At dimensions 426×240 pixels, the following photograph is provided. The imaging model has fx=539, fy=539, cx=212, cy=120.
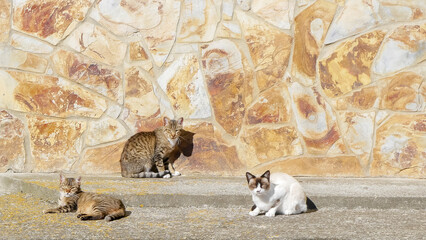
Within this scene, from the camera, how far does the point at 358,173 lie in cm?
624

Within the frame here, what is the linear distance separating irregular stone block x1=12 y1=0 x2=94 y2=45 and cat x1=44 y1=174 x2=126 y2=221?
8.81 ft

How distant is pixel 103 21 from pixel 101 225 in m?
3.40

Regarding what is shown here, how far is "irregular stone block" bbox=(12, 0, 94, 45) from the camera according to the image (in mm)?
6766

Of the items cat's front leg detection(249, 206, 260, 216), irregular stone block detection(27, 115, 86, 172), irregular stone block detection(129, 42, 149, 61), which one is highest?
irregular stone block detection(129, 42, 149, 61)

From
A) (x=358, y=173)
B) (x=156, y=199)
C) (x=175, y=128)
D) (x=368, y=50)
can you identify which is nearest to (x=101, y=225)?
(x=156, y=199)

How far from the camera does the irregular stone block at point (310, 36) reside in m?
6.43

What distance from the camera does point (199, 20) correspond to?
21.8 ft

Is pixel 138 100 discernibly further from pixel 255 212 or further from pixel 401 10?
pixel 401 10

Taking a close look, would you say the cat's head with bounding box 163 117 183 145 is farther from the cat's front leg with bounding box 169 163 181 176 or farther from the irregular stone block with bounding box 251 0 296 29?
the irregular stone block with bounding box 251 0 296 29

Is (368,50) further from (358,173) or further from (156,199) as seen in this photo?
(156,199)

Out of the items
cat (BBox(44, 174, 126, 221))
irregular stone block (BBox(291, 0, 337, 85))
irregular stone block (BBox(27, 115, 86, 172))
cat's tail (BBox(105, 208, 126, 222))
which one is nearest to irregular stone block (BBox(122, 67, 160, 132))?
irregular stone block (BBox(27, 115, 86, 172))

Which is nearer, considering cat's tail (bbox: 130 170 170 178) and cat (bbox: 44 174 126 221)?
cat (bbox: 44 174 126 221)

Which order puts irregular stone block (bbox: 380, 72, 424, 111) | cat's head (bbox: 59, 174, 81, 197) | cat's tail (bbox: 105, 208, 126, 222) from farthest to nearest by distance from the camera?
irregular stone block (bbox: 380, 72, 424, 111)
cat's head (bbox: 59, 174, 81, 197)
cat's tail (bbox: 105, 208, 126, 222)

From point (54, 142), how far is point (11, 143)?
1.73ft
